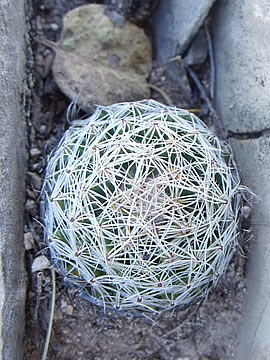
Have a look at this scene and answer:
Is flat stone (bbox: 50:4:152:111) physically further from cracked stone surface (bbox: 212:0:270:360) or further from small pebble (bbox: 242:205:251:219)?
small pebble (bbox: 242:205:251:219)

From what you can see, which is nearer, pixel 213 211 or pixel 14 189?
pixel 213 211

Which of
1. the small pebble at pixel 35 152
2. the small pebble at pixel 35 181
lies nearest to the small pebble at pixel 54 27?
the small pebble at pixel 35 152

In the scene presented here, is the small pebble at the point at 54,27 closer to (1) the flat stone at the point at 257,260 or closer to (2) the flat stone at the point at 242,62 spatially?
(2) the flat stone at the point at 242,62

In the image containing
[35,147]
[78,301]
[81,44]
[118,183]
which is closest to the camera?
[118,183]

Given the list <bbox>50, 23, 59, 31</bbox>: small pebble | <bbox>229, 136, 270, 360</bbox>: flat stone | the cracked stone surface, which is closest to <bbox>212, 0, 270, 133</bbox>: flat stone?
the cracked stone surface

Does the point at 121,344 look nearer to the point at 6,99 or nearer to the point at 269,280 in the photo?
the point at 269,280

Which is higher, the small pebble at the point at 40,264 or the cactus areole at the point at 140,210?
the cactus areole at the point at 140,210

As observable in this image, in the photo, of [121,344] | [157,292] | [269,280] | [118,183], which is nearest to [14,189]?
[118,183]
